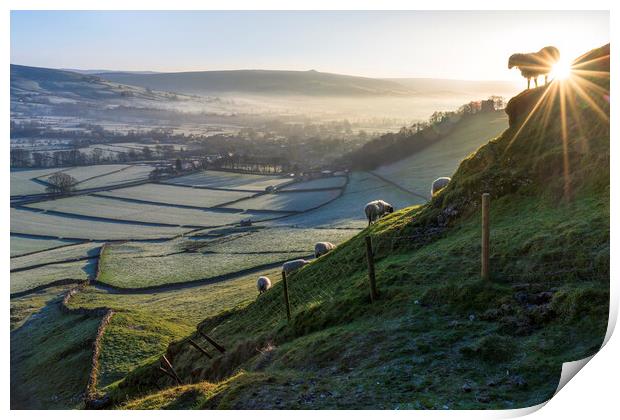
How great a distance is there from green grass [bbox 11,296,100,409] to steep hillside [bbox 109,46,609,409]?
5.43 metres

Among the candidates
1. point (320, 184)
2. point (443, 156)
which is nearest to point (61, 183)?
point (320, 184)

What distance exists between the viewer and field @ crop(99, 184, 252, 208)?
8062 centimetres

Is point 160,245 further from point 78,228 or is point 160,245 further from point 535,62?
point 535,62

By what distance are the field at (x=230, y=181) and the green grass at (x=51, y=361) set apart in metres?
52.4

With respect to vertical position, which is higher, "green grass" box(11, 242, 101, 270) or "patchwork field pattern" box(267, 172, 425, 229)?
"patchwork field pattern" box(267, 172, 425, 229)

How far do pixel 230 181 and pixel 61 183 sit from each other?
26.6m

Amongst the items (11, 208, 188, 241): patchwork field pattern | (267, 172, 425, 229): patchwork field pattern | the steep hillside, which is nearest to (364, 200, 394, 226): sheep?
the steep hillside

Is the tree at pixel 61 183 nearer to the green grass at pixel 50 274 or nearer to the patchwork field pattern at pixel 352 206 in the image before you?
the green grass at pixel 50 274

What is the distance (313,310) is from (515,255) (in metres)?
6.95

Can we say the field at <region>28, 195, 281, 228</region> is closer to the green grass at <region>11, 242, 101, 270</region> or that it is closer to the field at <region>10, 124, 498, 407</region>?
the field at <region>10, 124, 498, 407</region>

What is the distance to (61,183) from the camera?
7981 cm

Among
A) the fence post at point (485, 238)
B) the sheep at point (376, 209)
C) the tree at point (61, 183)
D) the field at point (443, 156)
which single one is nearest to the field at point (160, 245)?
the tree at point (61, 183)
